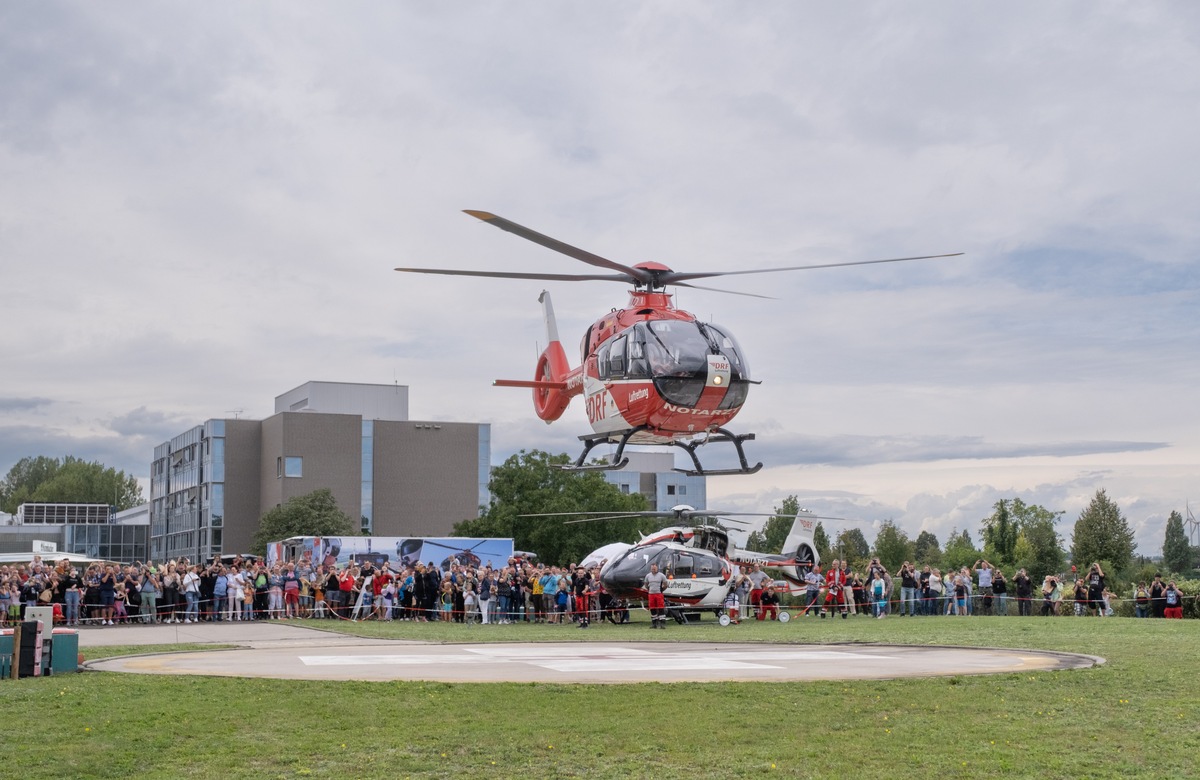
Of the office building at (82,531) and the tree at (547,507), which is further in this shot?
the office building at (82,531)

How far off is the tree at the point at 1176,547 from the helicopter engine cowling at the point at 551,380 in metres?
97.1

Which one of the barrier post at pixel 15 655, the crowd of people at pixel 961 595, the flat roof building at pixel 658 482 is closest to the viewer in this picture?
the barrier post at pixel 15 655

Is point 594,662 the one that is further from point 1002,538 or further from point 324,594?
point 1002,538

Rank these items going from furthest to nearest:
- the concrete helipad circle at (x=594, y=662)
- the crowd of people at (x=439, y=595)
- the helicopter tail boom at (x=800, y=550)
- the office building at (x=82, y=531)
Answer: the office building at (x=82, y=531) < the helicopter tail boom at (x=800, y=550) < the crowd of people at (x=439, y=595) < the concrete helipad circle at (x=594, y=662)

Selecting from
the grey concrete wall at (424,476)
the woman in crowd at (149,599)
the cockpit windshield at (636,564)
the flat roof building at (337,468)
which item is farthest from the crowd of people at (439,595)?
the grey concrete wall at (424,476)

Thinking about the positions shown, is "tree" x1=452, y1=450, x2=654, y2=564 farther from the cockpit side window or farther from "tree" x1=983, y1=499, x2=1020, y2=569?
the cockpit side window

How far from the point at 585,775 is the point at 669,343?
17749 millimetres

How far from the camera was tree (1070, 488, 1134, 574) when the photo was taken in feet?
218

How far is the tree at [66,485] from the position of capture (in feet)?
502

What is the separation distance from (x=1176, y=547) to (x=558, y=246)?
113 metres

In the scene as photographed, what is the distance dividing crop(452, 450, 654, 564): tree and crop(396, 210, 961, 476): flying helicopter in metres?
48.2

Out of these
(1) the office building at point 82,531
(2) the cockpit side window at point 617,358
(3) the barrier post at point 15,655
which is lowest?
(3) the barrier post at point 15,655

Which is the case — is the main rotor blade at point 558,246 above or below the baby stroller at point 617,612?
above

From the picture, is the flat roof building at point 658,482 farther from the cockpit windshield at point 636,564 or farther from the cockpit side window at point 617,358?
the cockpit side window at point 617,358
